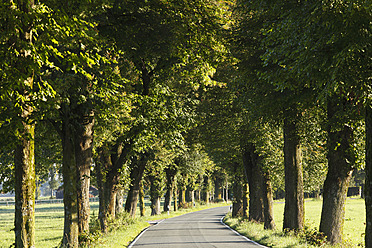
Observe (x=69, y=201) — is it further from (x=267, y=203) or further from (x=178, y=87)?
(x=267, y=203)

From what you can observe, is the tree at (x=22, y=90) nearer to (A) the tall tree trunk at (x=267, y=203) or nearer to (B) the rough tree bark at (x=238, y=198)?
(A) the tall tree trunk at (x=267, y=203)

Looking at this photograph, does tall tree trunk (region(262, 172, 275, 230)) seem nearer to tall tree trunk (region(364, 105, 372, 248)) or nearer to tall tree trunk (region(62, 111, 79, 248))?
tall tree trunk (region(62, 111, 79, 248))

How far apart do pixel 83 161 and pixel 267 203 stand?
12.8m

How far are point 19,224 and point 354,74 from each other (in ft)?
26.2

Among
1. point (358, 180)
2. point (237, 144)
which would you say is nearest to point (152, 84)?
point (237, 144)

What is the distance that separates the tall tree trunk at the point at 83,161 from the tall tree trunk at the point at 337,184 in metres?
8.33

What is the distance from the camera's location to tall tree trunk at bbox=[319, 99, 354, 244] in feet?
45.2

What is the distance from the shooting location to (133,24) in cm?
1438

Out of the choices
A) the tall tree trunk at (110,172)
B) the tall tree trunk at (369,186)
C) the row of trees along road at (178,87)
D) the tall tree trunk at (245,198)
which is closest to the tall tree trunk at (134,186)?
the row of trees along road at (178,87)

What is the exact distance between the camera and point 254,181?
90.7 feet

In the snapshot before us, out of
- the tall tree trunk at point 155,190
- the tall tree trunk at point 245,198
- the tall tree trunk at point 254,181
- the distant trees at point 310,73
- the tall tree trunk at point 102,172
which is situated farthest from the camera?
the tall tree trunk at point 155,190

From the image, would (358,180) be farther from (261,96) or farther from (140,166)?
(261,96)

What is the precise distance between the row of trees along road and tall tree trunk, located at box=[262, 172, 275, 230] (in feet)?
0.23

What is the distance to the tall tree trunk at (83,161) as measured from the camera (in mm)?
14359
